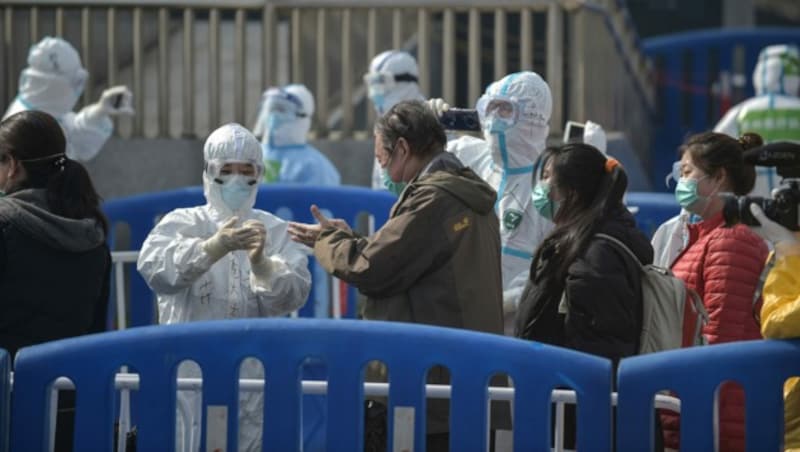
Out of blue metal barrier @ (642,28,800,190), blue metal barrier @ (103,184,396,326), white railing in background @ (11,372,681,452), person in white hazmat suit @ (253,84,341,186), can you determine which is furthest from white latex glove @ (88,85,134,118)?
blue metal barrier @ (642,28,800,190)

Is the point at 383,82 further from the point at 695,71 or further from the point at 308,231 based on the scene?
the point at 695,71

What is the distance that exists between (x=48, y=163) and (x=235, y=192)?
66 centimetres

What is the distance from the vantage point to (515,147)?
351 inches

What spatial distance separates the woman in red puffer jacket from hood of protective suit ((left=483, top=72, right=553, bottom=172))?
133cm

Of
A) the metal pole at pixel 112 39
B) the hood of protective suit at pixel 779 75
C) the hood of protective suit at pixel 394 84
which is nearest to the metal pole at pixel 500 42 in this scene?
the hood of protective suit at pixel 394 84

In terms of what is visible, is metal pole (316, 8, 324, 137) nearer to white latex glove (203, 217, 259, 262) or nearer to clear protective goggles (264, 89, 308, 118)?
clear protective goggles (264, 89, 308, 118)

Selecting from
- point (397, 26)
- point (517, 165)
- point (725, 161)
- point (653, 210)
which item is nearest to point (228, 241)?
point (725, 161)

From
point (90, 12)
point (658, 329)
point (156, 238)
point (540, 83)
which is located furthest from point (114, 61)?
point (658, 329)

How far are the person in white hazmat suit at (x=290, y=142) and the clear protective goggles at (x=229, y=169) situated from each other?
403 centimetres

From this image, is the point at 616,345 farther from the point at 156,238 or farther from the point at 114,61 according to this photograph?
the point at 114,61

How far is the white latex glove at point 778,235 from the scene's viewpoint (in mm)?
6116

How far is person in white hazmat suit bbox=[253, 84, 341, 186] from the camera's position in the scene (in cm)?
1182

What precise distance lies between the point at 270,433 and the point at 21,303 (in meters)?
1.43

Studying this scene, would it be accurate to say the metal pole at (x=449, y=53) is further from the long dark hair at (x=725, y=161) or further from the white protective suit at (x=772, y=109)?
the long dark hair at (x=725, y=161)
